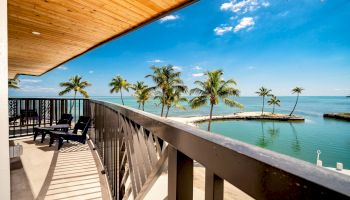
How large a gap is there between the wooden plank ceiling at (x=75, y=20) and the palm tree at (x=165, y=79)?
18616 mm

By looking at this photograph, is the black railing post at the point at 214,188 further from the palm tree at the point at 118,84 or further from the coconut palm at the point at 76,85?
the palm tree at the point at 118,84

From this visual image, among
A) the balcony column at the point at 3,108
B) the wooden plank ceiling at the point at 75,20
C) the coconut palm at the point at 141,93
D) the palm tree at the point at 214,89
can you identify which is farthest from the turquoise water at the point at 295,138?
the balcony column at the point at 3,108

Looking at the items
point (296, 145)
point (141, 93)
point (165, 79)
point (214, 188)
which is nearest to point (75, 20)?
point (214, 188)

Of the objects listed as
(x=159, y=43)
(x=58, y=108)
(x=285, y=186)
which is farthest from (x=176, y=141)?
(x=159, y=43)

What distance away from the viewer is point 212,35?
113250mm

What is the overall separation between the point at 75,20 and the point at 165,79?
20278 millimetres

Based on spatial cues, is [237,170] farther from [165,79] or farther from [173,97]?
[165,79]

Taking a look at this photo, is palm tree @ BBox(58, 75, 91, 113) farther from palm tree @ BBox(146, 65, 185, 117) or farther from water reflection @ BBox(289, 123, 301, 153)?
water reflection @ BBox(289, 123, 301, 153)

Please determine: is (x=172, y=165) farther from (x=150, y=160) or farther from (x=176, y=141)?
(x=150, y=160)

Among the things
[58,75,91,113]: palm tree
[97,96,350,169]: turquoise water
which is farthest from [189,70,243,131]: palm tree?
[58,75,91,113]: palm tree

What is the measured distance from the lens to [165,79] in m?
23.7

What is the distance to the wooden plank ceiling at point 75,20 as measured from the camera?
2.82 meters

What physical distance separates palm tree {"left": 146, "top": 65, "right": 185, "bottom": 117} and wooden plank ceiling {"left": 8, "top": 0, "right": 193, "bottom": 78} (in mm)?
18616

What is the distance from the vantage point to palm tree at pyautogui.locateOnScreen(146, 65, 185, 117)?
2367 centimetres
